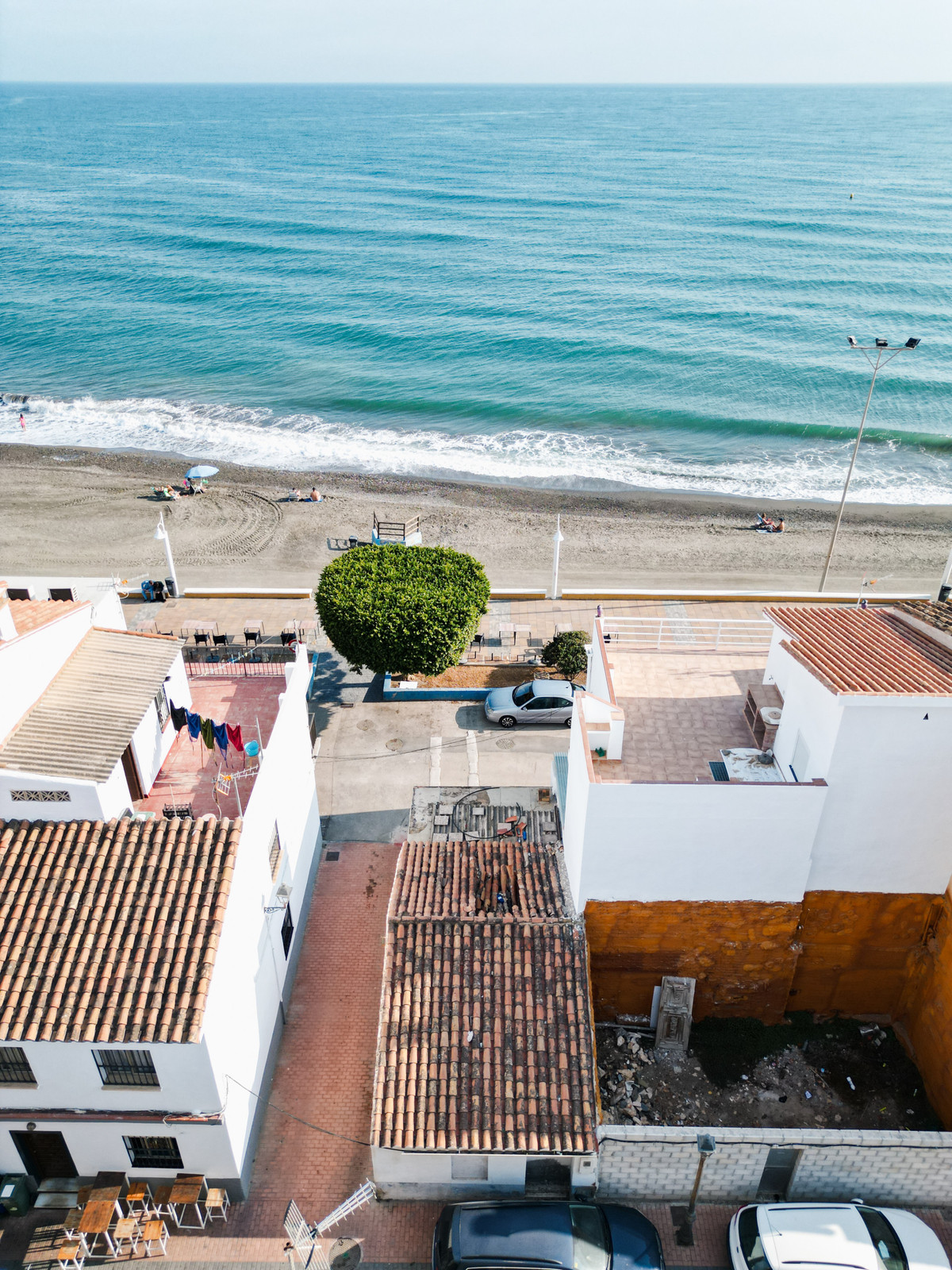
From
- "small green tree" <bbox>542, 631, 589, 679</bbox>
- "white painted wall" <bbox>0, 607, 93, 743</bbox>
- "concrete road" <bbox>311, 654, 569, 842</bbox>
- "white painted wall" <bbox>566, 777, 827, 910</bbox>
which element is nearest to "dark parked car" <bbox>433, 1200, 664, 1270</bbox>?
"white painted wall" <bbox>566, 777, 827, 910</bbox>

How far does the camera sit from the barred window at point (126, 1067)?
1398 cm

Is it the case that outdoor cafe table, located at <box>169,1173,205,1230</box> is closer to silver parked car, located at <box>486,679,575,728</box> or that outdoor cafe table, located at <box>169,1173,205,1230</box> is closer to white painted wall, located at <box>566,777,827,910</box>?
white painted wall, located at <box>566,777,827,910</box>

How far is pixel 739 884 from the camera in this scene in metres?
17.2

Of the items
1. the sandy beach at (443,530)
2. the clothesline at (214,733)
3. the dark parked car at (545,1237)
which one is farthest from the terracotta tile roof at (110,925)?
the sandy beach at (443,530)

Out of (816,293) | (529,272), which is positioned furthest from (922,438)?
(529,272)

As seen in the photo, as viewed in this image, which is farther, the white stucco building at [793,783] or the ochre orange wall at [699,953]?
the ochre orange wall at [699,953]

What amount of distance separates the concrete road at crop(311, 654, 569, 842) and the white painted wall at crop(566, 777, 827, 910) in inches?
353

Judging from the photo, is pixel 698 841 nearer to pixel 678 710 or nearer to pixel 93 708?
pixel 678 710

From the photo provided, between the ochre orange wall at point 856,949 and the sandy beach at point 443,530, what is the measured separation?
2278 cm

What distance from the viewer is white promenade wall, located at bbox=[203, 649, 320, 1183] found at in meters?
14.8

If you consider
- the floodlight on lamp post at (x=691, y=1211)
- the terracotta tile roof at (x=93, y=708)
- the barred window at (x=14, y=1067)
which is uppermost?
the terracotta tile roof at (x=93, y=708)

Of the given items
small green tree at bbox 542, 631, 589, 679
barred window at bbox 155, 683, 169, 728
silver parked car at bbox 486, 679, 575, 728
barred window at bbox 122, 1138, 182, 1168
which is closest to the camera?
barred window at bbox 122, 1138, 182, 1168

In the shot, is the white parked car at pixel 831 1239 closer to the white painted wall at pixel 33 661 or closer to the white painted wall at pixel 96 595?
the white painted wall at pixel 33 661

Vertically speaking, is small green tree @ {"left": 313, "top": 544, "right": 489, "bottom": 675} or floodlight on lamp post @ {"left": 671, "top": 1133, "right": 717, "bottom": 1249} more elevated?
small green tree @ {"left": 313, "top": 544, "right": 489, "bottom": 675}
